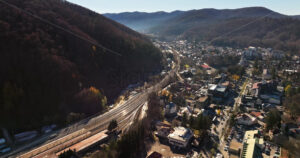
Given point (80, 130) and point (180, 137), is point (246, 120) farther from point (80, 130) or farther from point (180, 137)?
point (80, 130)

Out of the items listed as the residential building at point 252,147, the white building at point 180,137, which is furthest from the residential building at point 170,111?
the residential building at point 252,147

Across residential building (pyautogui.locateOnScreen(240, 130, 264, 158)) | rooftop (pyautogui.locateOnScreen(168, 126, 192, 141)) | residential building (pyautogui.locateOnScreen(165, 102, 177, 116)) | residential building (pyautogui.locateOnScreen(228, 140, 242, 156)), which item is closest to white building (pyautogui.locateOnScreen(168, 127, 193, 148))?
rooftop (pyautogui.locateOnScreen(168, 126, 192, 141))

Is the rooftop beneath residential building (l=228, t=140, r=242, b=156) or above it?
above

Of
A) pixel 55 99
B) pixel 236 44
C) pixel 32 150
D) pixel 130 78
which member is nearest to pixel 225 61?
pixel 130 78

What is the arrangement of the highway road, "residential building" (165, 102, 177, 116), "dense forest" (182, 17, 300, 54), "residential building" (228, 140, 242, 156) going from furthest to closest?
1. "dense forest" (182, 17, 300, 54)
2. "residential building" (165, 102, 177, 116)
3. "residential building" (228, 140, 242, 156)
4. the highway road

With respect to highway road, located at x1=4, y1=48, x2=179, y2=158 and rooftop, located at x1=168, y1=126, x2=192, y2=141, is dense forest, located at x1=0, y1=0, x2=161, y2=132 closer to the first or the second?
highway road, located at x1=4, y1=48, x2=179, y2=158

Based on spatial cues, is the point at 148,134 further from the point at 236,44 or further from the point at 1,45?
the point at 236,44

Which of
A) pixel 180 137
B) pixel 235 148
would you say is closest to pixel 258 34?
pixel 235 148
